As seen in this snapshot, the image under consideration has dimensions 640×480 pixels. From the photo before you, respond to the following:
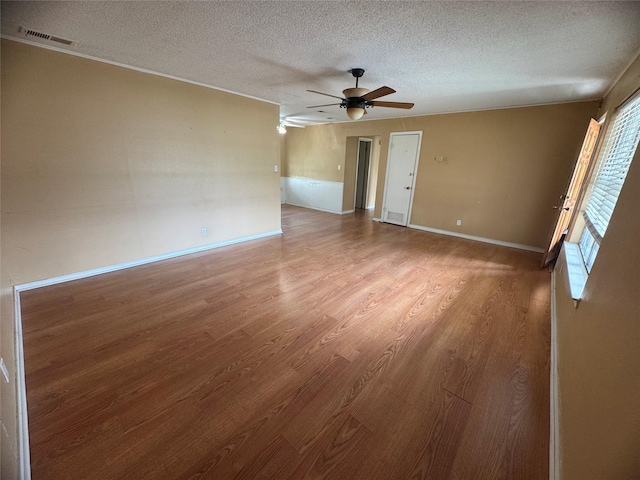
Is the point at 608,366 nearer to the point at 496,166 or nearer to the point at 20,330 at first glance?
the point at 20,330

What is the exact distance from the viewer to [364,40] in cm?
214

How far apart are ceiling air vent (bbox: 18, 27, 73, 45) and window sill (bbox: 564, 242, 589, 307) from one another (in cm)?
464

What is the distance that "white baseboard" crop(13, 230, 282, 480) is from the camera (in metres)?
1.19

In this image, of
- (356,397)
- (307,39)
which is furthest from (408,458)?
(307,39)

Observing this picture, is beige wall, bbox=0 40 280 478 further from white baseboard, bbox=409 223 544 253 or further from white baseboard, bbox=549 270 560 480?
white baseboard, bbox=409 223 544 253

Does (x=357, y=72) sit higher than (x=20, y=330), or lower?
higher

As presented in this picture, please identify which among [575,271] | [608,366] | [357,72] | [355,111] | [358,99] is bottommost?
[575,271]

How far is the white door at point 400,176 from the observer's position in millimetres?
5488

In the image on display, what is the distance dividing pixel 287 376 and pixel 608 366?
1586 mm

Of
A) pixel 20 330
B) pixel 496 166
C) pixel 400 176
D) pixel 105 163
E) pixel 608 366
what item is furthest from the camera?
pixel 400 176

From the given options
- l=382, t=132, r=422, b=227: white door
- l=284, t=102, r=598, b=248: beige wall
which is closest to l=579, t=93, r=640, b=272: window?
l=284, t=102, r=598, b=248: beige wall

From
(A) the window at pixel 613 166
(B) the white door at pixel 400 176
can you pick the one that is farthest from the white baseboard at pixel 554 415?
(B) the white door at pixel 400 176

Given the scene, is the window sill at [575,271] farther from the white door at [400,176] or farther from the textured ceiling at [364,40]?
the white door at [400,176]

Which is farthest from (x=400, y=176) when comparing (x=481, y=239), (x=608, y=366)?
(x=608, y=366)
